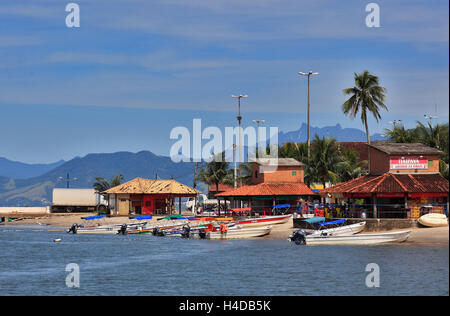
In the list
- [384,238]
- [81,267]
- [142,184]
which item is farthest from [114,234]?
[384,238]

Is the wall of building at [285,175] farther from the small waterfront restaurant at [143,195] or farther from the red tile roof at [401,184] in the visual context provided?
the small waterfront restaurant at [143,195]

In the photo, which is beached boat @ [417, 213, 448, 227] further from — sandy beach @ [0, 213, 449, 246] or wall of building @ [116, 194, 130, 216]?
wall of building @ [116, 194, 130, 216]

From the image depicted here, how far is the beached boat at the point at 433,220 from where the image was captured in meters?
54.4

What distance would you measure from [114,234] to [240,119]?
2908cm

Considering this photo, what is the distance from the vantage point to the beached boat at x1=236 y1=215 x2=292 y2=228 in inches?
2764

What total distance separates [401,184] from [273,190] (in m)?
21.8

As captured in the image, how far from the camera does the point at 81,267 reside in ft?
160

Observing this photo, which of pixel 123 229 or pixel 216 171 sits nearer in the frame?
pixel 123 229

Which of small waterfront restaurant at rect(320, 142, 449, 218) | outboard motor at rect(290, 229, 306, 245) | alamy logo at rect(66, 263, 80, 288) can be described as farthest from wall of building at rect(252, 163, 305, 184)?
alamy logo at rect(66, 263, 80, 288)

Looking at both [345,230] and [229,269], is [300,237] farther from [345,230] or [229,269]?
[229,269]

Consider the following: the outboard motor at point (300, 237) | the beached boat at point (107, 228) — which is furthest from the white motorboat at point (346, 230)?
the beached boat at point (107, 228)

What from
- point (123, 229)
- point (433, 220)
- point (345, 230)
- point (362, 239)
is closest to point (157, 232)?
point (123, 229)

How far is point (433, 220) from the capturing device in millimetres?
54625

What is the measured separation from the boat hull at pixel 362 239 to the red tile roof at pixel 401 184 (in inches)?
231
